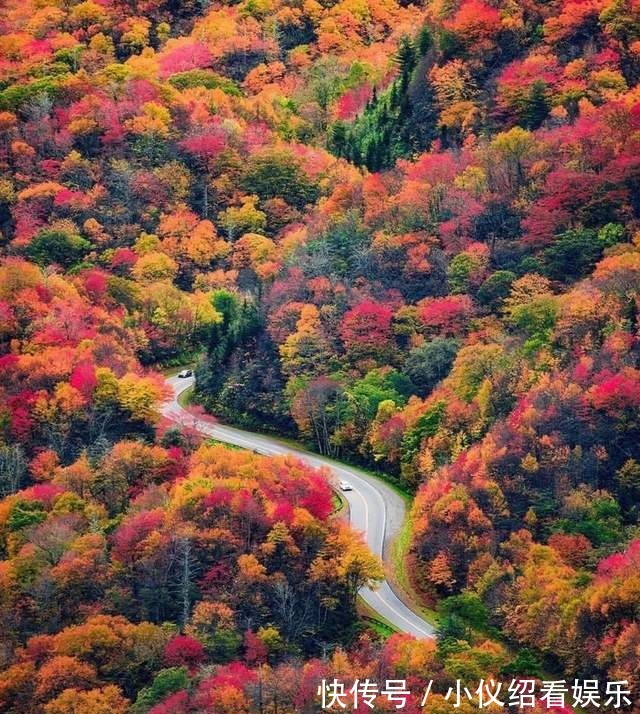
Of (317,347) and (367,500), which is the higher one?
(317,347)

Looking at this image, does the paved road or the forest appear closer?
the forest

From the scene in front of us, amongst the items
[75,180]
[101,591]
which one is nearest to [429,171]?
[75,180]

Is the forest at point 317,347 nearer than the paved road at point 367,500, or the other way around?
the forest at point 317,347

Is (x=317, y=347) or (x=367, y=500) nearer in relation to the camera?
(x=367, y=500)
